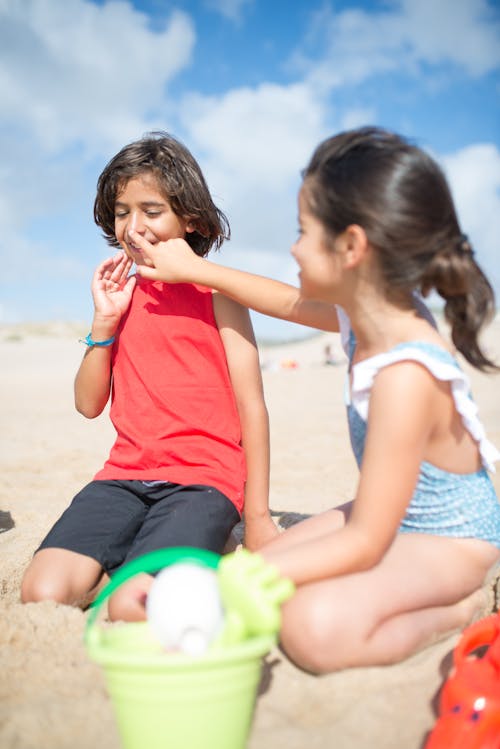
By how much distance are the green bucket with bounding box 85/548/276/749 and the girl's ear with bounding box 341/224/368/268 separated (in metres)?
1.06

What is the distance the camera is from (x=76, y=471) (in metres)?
4.90

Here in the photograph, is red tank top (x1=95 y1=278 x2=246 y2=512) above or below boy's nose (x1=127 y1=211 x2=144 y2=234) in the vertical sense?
below

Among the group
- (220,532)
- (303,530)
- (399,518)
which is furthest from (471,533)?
(220,532)

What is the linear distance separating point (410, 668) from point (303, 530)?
55 centimetres

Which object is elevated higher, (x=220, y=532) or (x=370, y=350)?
(x=370, y=350)

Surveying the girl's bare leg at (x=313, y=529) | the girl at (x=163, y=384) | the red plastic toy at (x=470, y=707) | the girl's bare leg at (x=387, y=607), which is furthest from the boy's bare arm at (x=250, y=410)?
the red plastic toy at (x=470, y=707)

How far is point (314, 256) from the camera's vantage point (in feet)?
6.66

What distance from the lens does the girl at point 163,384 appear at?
2637 mm

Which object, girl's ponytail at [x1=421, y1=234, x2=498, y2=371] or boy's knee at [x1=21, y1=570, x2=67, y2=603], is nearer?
girl's ponytail at [x1=421, y1=234, x2=498, y2=371]

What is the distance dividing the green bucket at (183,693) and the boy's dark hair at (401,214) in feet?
3.60

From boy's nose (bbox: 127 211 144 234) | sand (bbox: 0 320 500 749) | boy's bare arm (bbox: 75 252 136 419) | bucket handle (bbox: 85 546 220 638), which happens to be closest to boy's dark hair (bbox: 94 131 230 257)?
boy's nose (bbox: 127 211 144 234)

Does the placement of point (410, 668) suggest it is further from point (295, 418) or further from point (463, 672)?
point (295, 418)

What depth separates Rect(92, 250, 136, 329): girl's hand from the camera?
290cm

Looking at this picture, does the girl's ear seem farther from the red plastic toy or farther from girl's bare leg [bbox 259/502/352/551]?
the red plastic toy
